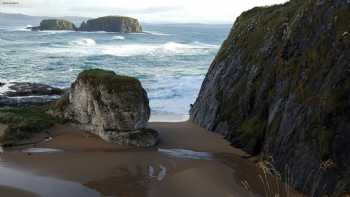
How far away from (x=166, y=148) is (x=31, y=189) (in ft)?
17.1

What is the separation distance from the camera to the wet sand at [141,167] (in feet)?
41.5

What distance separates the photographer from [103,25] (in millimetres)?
133625

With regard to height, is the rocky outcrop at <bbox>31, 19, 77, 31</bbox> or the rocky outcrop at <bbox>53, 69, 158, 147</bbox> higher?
the rocky outcrop at <bbox>53, 69, 158, 147</bbox>

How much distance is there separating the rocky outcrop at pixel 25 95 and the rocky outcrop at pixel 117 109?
5582 mm

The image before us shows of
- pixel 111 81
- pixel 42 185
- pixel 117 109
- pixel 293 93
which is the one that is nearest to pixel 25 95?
pixel 111 81

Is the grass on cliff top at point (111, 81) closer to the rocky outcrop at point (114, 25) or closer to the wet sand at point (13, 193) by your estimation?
the wet sand at point (13, 193)

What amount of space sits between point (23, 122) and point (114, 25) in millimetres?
115402

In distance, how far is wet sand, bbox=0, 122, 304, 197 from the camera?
12641 millimetres

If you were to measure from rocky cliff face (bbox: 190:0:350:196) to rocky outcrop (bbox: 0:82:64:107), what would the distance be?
281 inches

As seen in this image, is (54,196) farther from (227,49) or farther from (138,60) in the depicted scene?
(138,60)

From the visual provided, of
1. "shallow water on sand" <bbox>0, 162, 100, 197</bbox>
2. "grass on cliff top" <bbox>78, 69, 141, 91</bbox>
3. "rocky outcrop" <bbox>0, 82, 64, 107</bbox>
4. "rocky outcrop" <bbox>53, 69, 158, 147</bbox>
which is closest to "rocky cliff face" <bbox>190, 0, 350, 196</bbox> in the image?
"rocky outcrop" <bbox>53, 69, 158, 147</bbox>

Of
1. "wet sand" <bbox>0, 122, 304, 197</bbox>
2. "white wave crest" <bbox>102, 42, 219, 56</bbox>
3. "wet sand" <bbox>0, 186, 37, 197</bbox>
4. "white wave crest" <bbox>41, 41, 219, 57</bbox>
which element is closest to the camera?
"wet sand" <bbox>0, 186, 37, 197</bbox>

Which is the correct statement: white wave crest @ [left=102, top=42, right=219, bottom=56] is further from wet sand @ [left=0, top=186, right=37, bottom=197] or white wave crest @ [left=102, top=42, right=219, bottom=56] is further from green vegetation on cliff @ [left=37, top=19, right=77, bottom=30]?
green vegetation on cliff @ [left=37, top=19, right=77, bottom=30]

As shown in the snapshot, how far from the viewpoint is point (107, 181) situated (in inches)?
519
